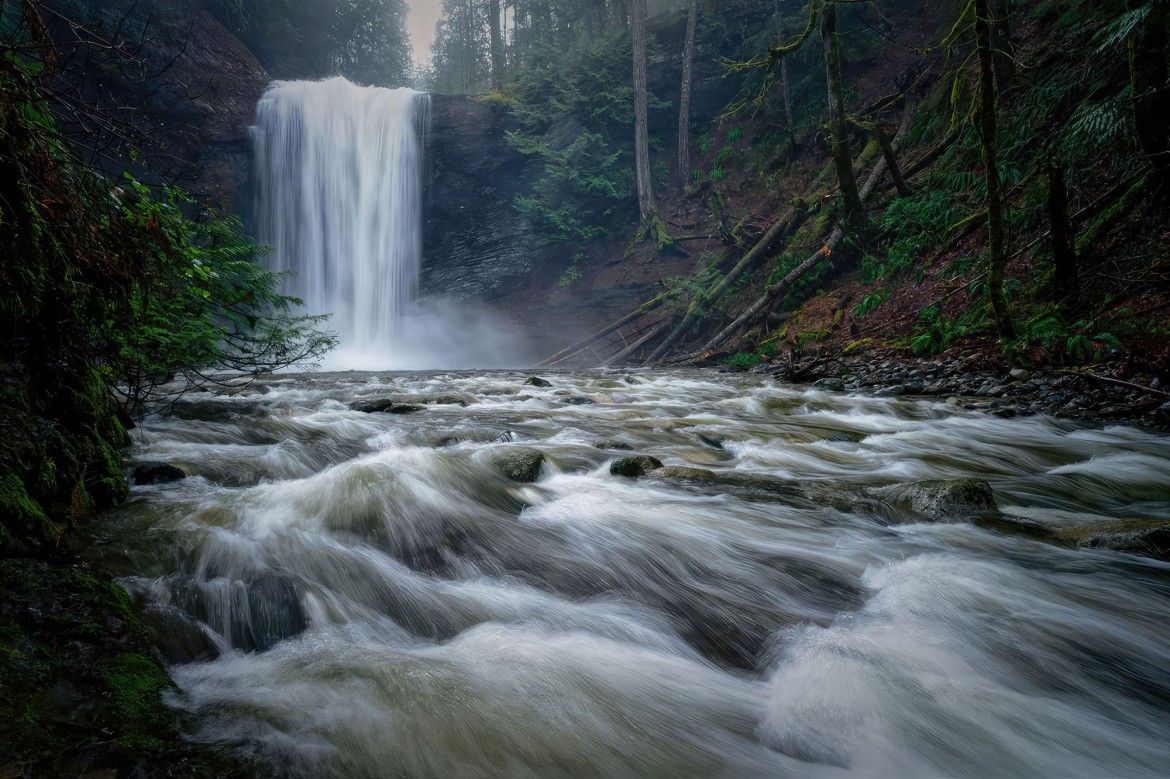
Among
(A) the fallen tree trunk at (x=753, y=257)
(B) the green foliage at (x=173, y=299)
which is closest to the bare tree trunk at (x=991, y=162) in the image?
(A) the fallen tree trunk at (x=753, y=257)

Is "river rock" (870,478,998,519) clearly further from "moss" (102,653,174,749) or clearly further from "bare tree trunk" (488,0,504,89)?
"bare tree trunk" (488,0,504,89)

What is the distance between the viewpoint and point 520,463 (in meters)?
3.99

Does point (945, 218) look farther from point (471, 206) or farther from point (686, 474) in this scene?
point (471, 206)

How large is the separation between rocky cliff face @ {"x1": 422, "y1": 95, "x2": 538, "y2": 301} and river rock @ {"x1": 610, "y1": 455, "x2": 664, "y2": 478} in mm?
19174

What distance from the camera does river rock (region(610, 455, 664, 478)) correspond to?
3.99m

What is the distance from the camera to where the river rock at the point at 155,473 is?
3246 millimetres

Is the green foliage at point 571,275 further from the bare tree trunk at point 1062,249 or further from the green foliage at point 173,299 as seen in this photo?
the green foliage at point 173,299

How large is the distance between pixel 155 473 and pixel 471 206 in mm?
20972

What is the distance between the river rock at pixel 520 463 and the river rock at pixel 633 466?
1.84ft

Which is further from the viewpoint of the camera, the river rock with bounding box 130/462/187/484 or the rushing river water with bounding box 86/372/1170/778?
the river rock with bounding box 130/462/187/484

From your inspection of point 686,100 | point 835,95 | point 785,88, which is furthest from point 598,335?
point 686,100

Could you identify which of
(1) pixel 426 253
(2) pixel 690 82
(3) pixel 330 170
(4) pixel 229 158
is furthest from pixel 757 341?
(4) pixel 229 158

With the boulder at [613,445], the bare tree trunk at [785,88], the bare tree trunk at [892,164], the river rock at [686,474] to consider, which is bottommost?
the boulder at [613,445]

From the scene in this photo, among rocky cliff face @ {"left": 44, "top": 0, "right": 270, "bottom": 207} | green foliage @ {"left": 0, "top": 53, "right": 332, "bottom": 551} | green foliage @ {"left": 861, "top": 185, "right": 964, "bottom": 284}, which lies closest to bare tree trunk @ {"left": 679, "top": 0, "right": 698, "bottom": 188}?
green foliage @ {"left": 861, "top": 185, "right": 964, "bottom": 284}
